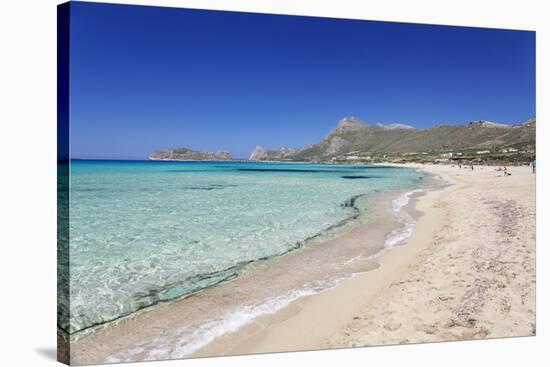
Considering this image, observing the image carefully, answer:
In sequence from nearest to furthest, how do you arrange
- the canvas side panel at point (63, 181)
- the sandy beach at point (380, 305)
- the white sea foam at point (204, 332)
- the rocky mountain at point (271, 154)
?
the canvas side panel at point (63, 181), the white sea foam at point (204, 332), the sandy beach at point (380, 305), the rocky mountain at point (271, 154)

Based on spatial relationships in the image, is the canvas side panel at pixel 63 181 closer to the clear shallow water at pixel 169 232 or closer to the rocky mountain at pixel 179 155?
the clear shallow water at pixel 169 232

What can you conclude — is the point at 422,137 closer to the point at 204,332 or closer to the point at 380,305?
the point at 380,305

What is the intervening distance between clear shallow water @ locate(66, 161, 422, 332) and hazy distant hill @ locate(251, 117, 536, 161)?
1.24 meters

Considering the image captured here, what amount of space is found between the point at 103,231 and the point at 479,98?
543 centimetres

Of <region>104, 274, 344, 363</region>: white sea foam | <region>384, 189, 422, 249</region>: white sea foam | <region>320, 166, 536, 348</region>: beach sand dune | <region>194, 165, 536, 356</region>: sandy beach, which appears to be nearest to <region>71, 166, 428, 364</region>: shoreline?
<region>104, 274, 344, 363</region>: white sea foam

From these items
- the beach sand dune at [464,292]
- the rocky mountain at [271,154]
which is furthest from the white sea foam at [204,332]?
the rocky mountain at [271,154]

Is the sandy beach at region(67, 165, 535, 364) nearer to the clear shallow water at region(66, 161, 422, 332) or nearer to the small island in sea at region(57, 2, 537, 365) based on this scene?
the small island in sea at region(57, 2, 537, 365)

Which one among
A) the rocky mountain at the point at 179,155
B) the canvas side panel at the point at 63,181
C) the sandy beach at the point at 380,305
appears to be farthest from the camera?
the rocky mountain at the point at 179,155

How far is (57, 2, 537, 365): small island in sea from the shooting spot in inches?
138

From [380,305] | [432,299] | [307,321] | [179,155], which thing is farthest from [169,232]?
[432,299]

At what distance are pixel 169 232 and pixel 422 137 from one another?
4.15 m

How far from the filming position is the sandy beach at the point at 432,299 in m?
3.72

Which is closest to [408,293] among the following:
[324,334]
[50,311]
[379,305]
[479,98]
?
[379,305]

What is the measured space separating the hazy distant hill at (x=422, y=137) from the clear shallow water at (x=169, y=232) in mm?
1245
